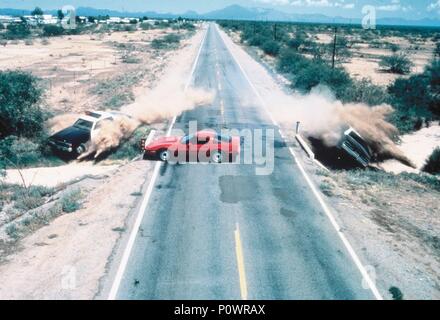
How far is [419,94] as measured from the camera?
33.9 meters

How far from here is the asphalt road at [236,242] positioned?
10477 millimetres

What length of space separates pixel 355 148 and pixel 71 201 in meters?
15.1

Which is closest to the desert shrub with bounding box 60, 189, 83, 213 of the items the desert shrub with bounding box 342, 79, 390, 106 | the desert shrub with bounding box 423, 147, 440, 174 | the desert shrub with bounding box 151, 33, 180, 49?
the desert shrub with bounding box 423, 147, 440, 174

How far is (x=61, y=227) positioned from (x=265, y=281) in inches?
286

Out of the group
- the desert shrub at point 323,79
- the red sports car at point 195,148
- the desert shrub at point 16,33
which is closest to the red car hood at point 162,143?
the red sports car at point 195,148

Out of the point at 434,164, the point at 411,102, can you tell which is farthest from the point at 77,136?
the point at 411,102

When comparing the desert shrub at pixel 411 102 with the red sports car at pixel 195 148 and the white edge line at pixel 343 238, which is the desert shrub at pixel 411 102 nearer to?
the white edge line at pixel 343 238

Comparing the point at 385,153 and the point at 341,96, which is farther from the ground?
the point at 341,96

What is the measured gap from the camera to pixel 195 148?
19359 millimetres

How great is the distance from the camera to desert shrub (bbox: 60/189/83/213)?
14781 mm

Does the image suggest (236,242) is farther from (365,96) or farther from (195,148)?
(365,96)
